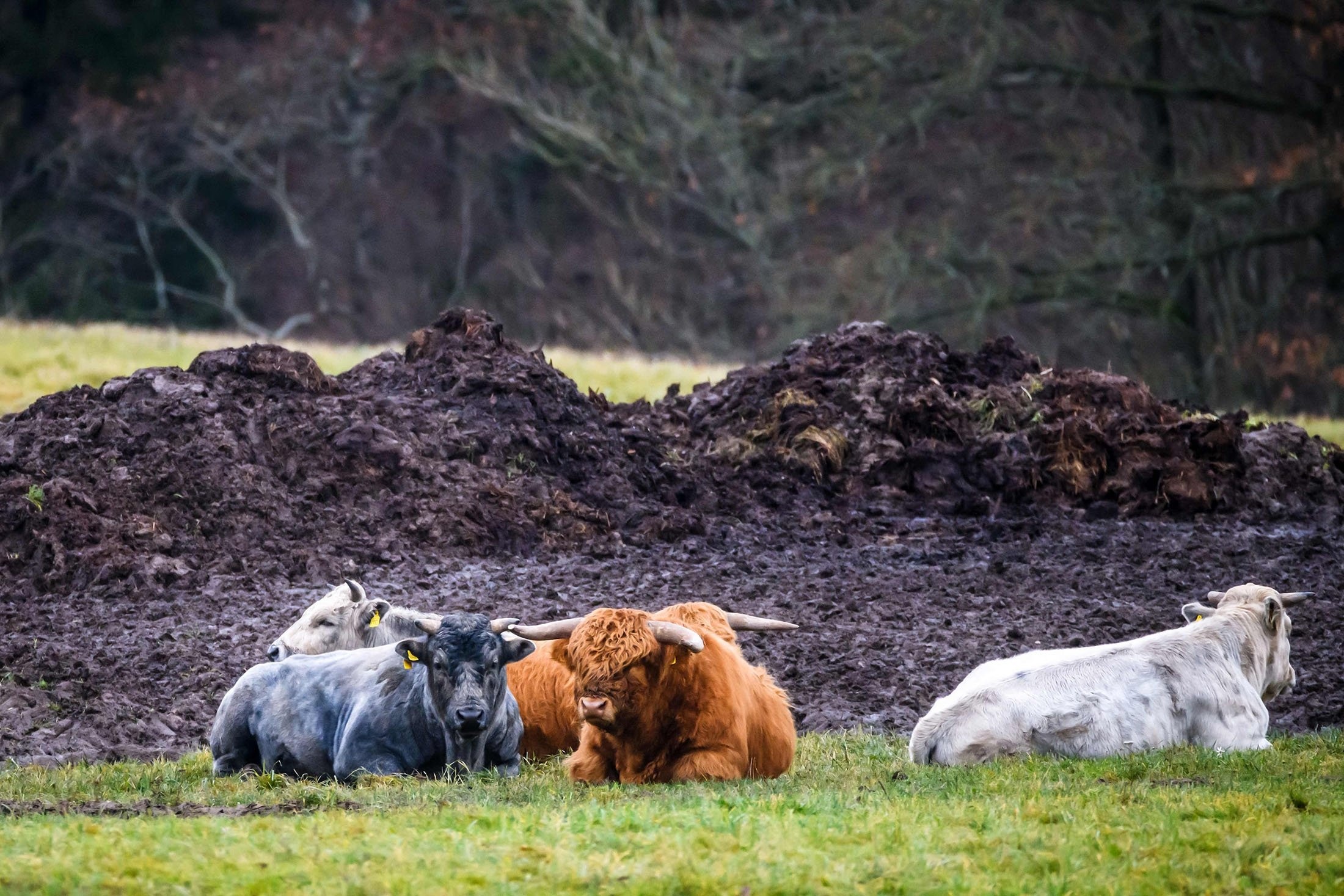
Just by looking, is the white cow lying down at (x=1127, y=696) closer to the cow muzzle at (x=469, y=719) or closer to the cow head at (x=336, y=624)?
the cow muzzle at (x=469, y=719)

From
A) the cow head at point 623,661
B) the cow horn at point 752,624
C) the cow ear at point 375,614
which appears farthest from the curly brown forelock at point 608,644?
the cow ear at point 375,614

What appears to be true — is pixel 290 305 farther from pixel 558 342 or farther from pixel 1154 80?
pixel 1154 80

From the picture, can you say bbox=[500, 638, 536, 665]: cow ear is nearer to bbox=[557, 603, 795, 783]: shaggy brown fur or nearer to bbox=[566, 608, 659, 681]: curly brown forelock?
bbox=[557, 603, 795, 783]: shaggy brown fur

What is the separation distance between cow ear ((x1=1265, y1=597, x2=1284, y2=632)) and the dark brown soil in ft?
3.24

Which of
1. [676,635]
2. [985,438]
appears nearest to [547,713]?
[676,635]

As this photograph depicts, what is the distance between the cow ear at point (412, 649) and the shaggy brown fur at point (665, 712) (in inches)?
30.5

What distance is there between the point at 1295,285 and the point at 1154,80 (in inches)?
240

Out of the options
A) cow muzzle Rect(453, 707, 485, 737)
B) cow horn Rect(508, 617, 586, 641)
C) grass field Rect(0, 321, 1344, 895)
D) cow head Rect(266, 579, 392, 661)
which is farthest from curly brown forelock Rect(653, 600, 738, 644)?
cow head Rect(266, 579, 392, 661)

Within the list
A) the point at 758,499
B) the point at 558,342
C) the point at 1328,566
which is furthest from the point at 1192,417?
the point at 558,342

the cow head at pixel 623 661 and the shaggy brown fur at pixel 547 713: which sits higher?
the cow head at pixel 623 661

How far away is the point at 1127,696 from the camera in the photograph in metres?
10.0

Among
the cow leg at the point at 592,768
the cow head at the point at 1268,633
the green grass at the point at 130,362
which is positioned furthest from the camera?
the green grass at the point at 130,362

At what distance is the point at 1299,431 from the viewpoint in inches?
715

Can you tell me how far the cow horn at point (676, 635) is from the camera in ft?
28.8
